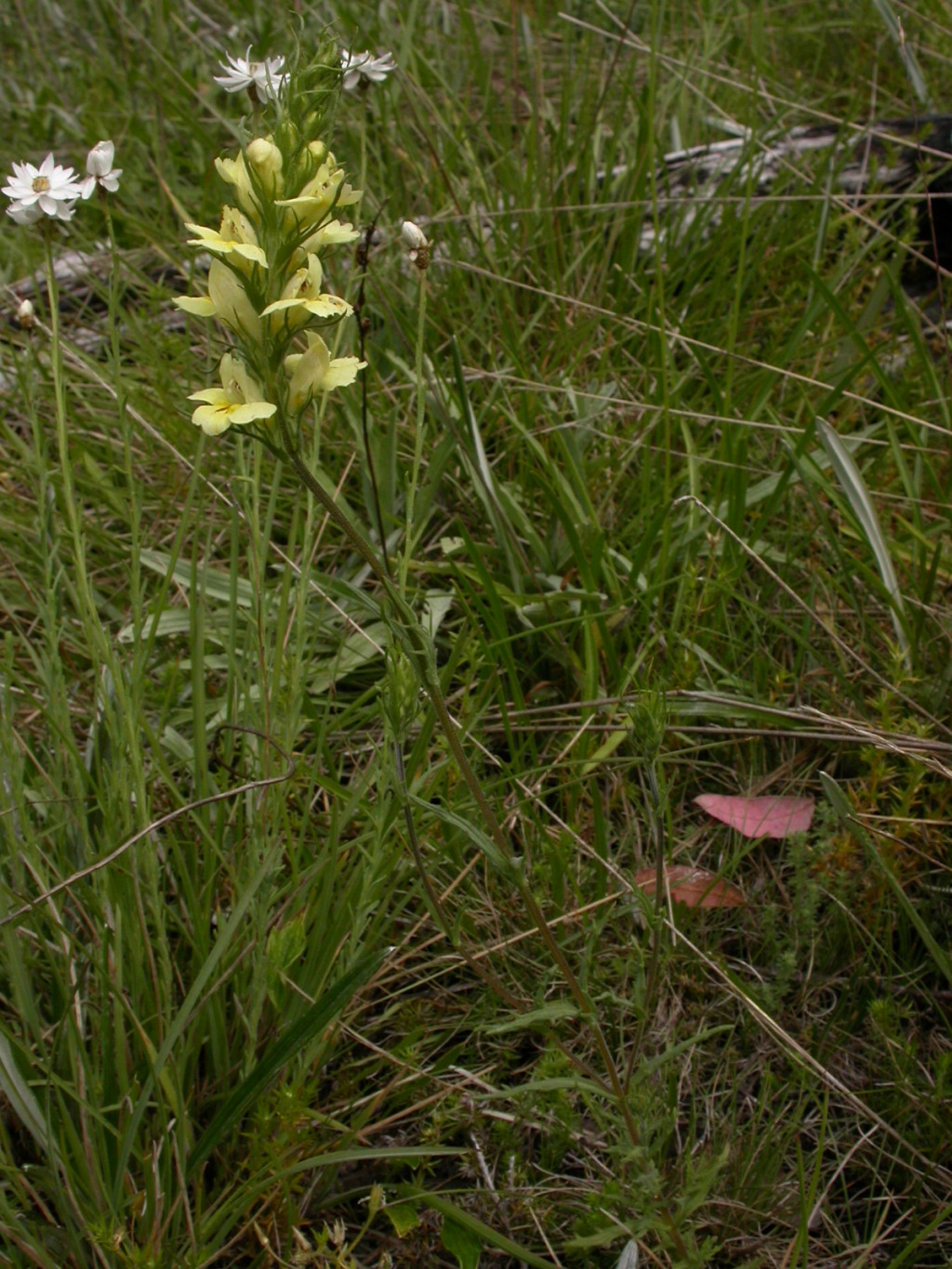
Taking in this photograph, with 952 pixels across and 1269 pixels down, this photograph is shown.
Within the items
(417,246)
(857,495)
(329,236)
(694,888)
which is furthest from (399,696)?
(857,495)

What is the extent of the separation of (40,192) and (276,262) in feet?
1.93

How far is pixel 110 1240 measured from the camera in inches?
41.9

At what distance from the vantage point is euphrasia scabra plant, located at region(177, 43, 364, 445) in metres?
0.82

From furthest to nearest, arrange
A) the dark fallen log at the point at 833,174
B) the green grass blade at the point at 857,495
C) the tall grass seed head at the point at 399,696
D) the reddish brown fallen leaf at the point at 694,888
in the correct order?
the dark fallen log at the point at 833,174
the green grass blade at the point at 857,495
the reddish brown fallen leaf at the point at 694,888
the tall grass seed head at the point at 399,696

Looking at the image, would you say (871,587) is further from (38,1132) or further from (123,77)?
(123,77)

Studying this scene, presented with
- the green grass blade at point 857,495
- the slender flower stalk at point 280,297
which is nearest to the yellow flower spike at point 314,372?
the slender flower stalk at point 280,297

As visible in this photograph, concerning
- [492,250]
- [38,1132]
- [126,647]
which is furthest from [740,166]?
[38,1132]

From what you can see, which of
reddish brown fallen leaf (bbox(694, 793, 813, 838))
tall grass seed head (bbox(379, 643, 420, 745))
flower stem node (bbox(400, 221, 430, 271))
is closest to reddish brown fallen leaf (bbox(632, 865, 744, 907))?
reddish brown fallen leaf (bbox(694, 793, 813, 838))

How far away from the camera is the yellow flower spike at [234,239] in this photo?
31.1 inches

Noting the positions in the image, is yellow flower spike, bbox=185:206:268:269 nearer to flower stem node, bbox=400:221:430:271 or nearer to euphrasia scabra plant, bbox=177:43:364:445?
euphrasia scabra plant, bbox=177:43:364:445

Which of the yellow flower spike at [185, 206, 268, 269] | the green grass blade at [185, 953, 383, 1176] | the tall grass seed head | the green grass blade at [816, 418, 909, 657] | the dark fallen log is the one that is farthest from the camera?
the dark fallen log

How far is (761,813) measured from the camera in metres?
1.61

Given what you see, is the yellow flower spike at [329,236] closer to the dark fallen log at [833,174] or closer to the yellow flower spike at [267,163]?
the yellow flower spike at [267,163]

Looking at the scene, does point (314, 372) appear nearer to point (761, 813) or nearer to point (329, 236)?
point (329, 236)
